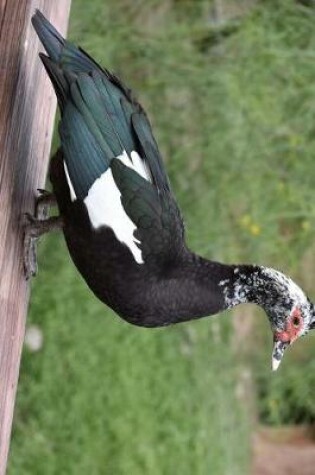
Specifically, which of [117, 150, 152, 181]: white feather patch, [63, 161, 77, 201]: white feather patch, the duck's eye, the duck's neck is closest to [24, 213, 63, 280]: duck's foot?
[63, 161, 77, 201]: white feather patch

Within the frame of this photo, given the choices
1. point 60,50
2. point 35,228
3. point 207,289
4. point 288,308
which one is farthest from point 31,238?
point 288,308

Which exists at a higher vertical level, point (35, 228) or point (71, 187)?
point (71, 187)

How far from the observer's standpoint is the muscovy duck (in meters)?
1.94

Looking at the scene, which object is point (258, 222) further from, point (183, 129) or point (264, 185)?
point (183, 129)

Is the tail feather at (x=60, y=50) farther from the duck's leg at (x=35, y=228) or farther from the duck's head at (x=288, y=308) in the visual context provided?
the duck's head at (x=288, y=308)

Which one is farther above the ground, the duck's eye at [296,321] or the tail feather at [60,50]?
the tail feather at [60,50]

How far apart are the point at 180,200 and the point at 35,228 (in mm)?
2605

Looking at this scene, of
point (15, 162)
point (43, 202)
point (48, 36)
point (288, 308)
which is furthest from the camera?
point (288, 308)

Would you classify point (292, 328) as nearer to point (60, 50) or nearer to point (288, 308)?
point (288, 308)

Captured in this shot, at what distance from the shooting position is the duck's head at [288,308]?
232 cm

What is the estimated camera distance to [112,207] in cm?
197

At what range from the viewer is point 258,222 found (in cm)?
418

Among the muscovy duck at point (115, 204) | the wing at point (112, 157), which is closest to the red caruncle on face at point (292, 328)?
the muscovy duck at point (115, 204)

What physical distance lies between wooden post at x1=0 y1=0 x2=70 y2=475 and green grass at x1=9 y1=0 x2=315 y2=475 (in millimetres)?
1647
